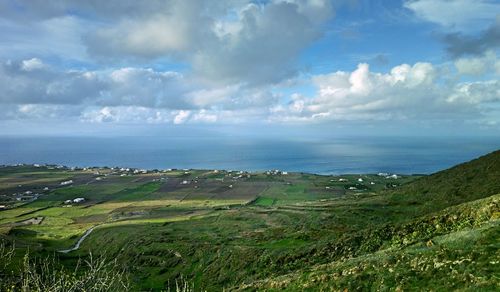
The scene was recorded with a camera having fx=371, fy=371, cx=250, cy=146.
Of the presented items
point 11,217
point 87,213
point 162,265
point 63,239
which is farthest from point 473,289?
point 11,217

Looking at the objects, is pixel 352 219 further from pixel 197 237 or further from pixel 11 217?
pixel 11 217

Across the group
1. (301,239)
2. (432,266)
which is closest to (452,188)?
(301,239)

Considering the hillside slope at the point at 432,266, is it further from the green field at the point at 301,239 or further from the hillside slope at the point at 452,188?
the hillside slope at the point at 452,188

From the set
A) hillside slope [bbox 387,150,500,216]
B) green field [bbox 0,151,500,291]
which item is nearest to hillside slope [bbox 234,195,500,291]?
green field [bbox 0,151,500,291]

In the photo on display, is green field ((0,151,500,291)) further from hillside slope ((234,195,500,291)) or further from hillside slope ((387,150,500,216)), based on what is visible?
hillside slope ((387,150,500,216))

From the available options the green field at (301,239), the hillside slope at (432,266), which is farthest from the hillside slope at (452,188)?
the hillside slope at (432,266)

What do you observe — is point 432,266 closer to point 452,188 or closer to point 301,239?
point 301,239

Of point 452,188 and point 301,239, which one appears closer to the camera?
point 301,239

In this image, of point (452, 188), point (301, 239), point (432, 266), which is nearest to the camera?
point (432, 266)
